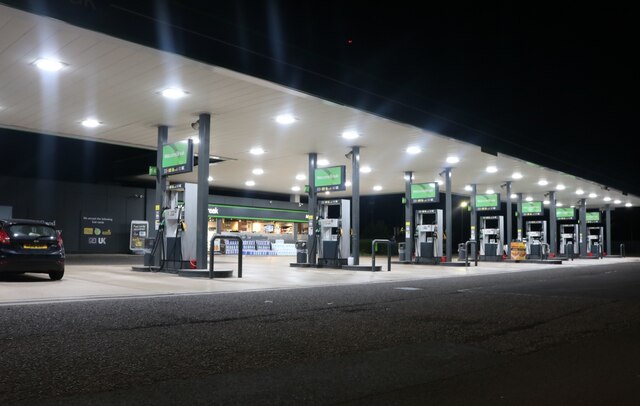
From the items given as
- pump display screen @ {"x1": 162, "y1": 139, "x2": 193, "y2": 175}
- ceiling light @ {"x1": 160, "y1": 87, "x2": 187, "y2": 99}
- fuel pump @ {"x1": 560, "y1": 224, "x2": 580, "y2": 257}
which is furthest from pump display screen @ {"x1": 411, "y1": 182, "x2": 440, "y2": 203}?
fuel pump @ {"x1": 560, "y1": 224, "x2": 580, "y2": 257}

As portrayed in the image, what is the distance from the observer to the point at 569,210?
3909cm

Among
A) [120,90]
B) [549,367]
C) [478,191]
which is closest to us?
[549,367]

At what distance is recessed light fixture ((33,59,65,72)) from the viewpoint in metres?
10.6

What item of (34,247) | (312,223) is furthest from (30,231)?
(312,223)

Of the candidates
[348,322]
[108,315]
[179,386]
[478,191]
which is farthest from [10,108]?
[478,191]

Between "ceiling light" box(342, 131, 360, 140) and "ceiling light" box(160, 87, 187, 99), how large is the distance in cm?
560

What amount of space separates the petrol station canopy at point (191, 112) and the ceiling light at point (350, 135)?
3 cm

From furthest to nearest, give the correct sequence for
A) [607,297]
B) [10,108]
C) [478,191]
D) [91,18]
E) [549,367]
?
[478,191]
[10,108]
[607,297]
[91,18]
[549,367]

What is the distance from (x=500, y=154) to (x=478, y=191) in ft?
48.6

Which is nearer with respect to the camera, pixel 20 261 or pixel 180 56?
pixel 180 56

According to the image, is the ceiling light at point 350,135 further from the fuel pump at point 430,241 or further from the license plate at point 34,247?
the license plate at point 34,247

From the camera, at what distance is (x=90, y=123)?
16469 mm

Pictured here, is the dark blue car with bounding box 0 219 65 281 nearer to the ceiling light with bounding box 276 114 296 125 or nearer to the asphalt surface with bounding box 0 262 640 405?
the asphalt surface with bounding box 0 262 640 405

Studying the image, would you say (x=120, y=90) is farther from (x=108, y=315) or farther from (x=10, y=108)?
(x=108, y=315)
